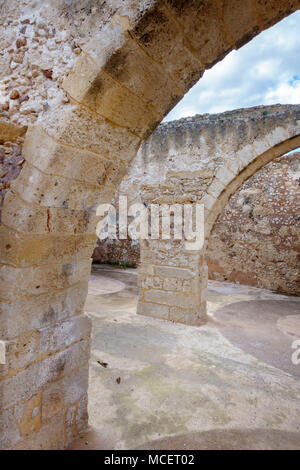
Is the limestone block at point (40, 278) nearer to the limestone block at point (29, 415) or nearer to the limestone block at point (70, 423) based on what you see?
the limestone block at point (29, 415)

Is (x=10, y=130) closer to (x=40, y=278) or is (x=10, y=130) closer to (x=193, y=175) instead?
(x=40, y=278)

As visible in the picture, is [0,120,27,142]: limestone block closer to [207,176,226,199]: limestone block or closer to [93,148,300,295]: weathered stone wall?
[207,176,226,199]: limestone block

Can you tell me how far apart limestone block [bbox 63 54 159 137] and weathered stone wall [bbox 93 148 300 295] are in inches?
257

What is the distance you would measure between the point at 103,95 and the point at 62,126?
0.22 meters

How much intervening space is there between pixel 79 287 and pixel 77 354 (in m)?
0.41

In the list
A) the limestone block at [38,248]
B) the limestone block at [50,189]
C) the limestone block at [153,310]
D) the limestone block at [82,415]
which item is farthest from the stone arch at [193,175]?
the limestone block at [50,189]

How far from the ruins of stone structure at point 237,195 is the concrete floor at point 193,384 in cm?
104

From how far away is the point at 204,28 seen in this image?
1177mm

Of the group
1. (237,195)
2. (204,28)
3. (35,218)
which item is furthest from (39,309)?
(237,195)

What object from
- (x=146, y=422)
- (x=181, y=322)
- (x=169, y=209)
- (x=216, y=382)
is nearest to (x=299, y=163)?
(x=169, y=209)

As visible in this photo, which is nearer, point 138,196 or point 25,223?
point 25,223

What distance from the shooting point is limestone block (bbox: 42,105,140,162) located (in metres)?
1.24
